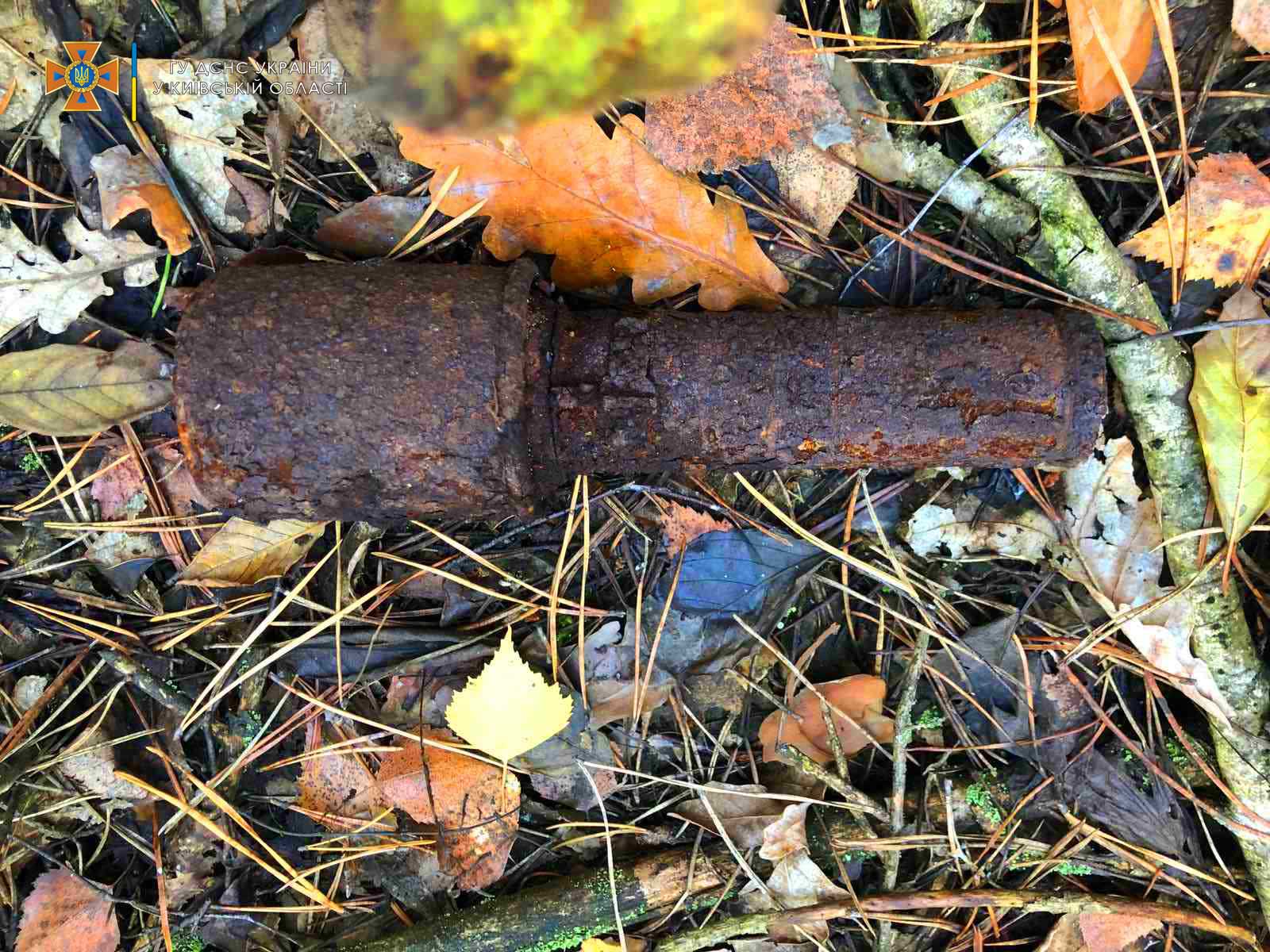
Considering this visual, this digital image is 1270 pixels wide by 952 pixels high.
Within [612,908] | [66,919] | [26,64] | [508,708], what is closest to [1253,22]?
[508,708]

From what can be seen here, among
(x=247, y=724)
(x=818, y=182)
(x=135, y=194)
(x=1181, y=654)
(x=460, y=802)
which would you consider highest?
(x=135, y=194)

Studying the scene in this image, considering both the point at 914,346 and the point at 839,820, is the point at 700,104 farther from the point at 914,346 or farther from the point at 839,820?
the point at 839,820

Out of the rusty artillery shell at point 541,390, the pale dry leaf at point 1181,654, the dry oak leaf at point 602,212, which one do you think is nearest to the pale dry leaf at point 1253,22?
the rusty artillery shell at point 541,390

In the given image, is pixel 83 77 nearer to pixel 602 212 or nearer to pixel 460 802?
pixel 602 212

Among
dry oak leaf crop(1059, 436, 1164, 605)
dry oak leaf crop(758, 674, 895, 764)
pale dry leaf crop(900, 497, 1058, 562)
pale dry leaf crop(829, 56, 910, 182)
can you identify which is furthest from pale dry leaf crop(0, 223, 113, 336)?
dry oak leaf crop(1059, 436, 1164, 605)

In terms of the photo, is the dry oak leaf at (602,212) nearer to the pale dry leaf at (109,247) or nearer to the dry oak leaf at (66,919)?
the pale dry leaf at (109,247)

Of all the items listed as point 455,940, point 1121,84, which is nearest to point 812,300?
point 1121,84

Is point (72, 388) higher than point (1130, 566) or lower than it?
higher
